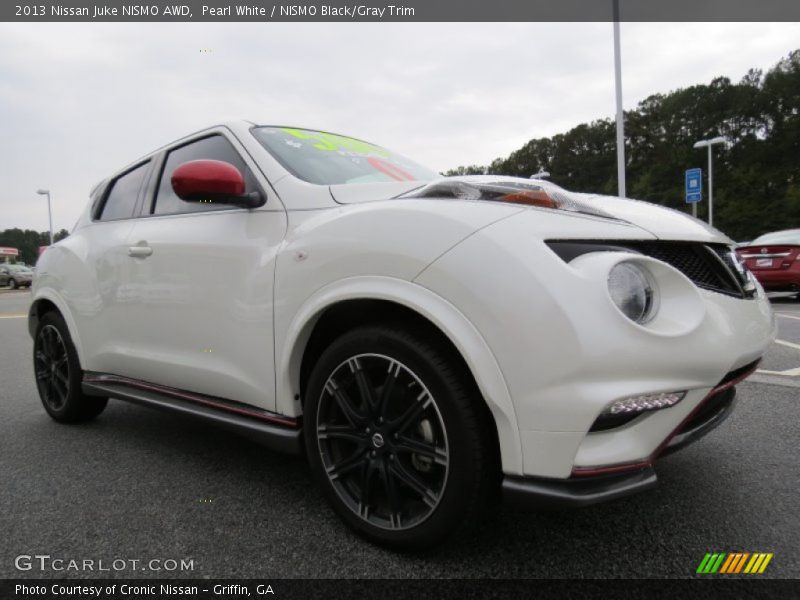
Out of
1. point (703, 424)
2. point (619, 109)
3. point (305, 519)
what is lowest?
point (305, 519)

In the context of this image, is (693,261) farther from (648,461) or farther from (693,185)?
(693,185)

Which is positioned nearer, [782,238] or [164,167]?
[164,167]

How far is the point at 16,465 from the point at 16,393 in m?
2.13

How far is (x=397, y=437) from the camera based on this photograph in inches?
66.7

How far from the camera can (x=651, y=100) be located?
2400 inches

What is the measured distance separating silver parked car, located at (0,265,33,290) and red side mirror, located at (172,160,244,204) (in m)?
38.0

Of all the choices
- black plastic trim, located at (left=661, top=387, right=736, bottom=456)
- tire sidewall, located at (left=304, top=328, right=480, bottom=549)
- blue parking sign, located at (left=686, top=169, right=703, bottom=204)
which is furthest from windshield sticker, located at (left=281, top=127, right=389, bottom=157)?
blue parking sign, located at (left=686, top=169, right=703, bottom=204)

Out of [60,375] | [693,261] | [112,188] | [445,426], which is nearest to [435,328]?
[445,426]

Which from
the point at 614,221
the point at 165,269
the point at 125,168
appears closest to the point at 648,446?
the point at 614,221

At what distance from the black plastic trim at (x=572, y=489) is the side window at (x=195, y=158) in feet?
5.16

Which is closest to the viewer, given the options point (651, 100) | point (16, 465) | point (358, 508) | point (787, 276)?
point (358, 508)

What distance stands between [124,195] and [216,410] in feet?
5.66

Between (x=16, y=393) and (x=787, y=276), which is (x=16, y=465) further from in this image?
(x=787, y=276)

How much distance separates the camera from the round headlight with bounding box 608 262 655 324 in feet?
4.82
